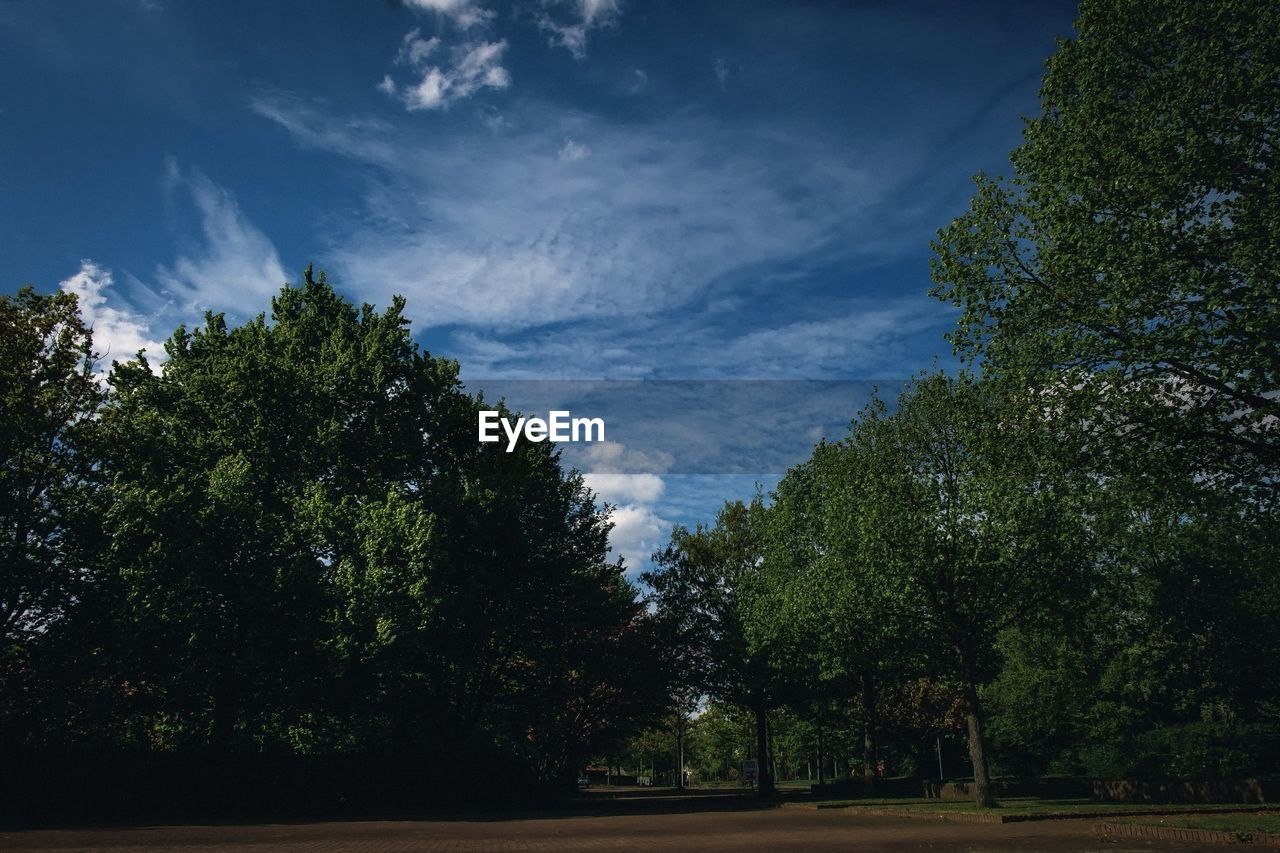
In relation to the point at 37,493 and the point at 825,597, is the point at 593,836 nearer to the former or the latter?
the point at 825,597

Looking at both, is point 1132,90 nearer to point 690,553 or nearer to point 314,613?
point 314,613

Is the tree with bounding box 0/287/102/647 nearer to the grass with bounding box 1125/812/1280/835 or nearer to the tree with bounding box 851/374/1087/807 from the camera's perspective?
the tree with bounding box 851/374/1087/807

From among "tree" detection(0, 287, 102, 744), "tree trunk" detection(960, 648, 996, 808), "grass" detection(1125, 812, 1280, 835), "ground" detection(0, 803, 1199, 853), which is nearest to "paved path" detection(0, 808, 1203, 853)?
"ground" detection(0, 803, 1199, 853)

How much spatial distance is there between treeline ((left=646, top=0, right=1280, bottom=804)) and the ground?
20.4ft

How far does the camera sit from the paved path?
15.9m

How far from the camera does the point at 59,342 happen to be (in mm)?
28453

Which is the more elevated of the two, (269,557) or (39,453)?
(39,453)

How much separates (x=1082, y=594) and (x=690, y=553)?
25.0m

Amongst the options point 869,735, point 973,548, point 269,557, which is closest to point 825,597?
point 973,548

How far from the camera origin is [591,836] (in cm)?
1989

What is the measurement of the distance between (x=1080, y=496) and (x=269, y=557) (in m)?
25.6

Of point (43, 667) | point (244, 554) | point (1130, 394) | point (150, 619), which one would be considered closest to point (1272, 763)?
point (1130, 394)

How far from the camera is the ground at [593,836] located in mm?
15953

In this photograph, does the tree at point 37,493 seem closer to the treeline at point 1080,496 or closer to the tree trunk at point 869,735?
the treeline at point 1080,496
